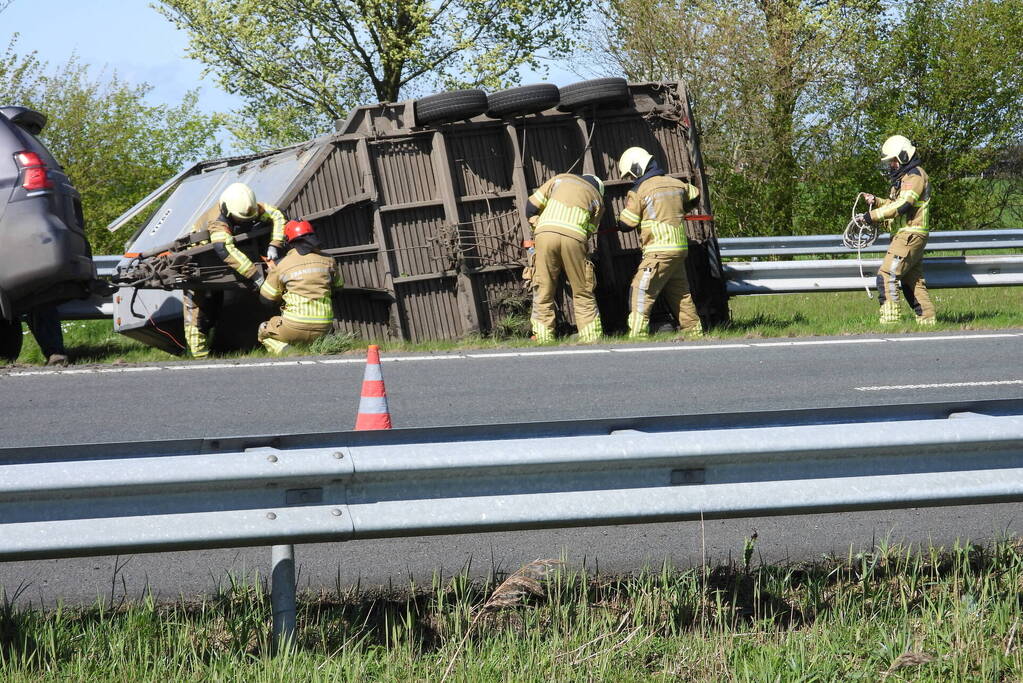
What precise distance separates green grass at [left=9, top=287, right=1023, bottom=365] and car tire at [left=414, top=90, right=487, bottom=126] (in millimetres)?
2167

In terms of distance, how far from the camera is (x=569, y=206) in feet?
35.8

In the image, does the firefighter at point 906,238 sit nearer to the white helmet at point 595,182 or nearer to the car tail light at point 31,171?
the white helmet at point 595,182

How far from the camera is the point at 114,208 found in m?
26.4

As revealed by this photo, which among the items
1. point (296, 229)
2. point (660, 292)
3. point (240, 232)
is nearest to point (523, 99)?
point (660, 292)

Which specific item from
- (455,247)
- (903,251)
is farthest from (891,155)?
(455,247)

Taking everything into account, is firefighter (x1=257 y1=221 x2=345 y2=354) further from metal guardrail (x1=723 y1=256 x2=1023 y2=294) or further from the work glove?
metal guardrail (x1=723 y1=256 x2=1023 y2=294)

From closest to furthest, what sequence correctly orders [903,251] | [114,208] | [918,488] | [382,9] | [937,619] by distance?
[918,488] < [937,619] < [903,251] < [114,208] < [382,9]

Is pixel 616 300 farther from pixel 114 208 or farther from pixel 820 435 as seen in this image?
pixel 114 208

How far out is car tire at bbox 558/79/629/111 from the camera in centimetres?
1140

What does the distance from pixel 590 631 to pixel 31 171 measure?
7.47m

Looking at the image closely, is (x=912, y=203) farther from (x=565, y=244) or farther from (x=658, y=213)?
(x=565, y=244)

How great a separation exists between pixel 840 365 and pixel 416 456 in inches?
267

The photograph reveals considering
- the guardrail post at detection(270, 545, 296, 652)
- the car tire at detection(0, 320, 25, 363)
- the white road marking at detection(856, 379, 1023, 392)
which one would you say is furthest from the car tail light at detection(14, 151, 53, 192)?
the guardrail post at detection(270, 545, 296, 652)

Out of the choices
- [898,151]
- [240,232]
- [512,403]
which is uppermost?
[240,232]
